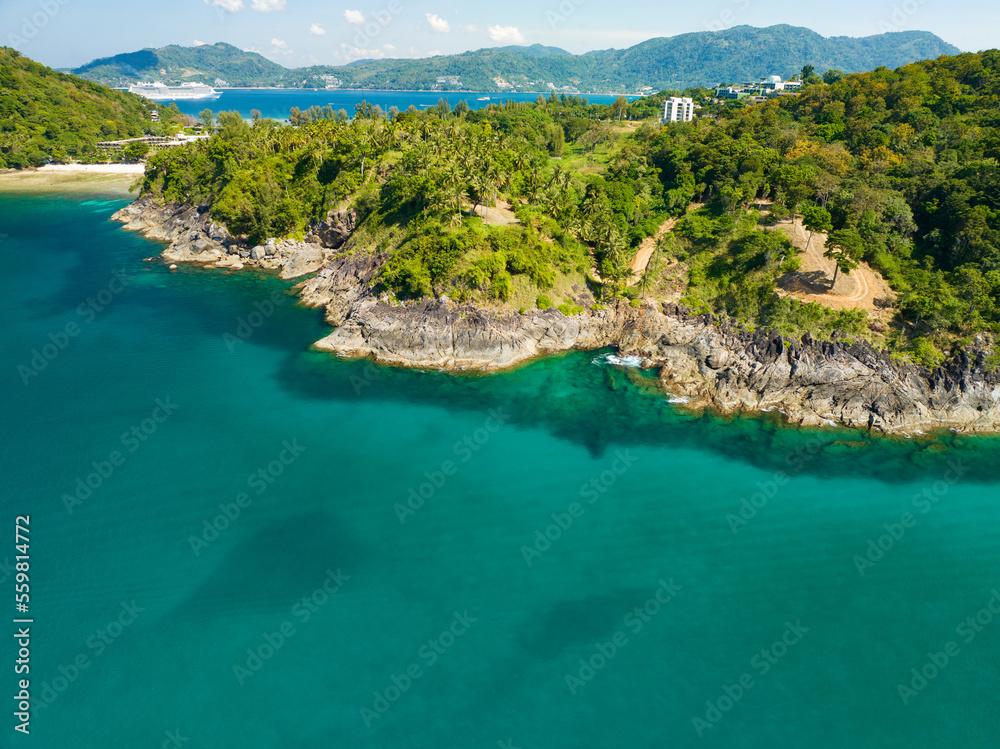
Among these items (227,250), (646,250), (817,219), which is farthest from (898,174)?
(227,250)

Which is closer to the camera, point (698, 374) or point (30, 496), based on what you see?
point (30, 496)

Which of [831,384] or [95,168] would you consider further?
[95,168]

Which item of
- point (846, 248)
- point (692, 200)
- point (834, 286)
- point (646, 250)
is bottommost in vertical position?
point (834, 286)

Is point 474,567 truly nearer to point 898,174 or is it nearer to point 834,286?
point 834,286

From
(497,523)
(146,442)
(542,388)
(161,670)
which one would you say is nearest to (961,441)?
(542,388)

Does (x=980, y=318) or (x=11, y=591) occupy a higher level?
(x=980, y=318)

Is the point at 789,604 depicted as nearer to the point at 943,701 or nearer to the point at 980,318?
the point at 943,701
